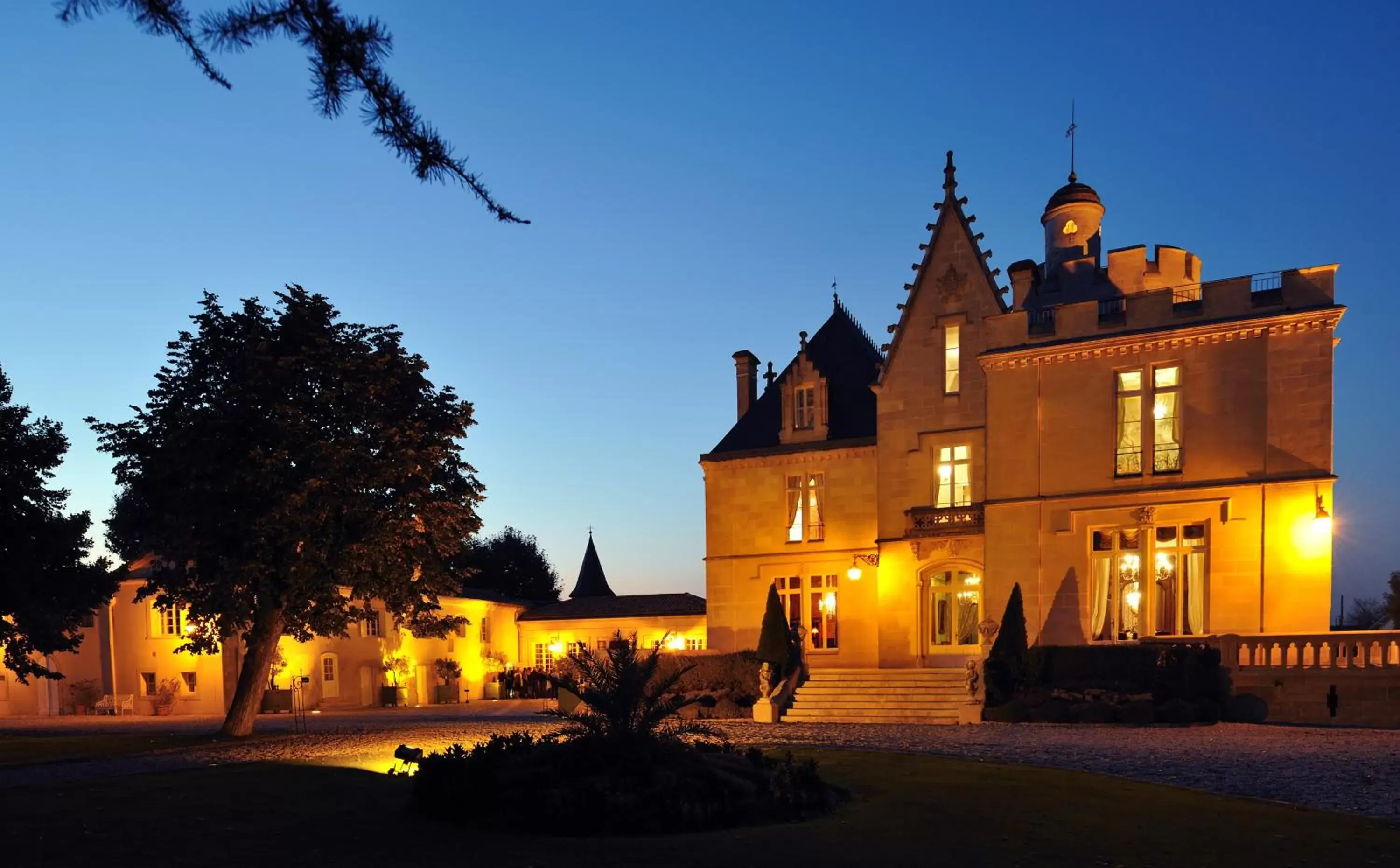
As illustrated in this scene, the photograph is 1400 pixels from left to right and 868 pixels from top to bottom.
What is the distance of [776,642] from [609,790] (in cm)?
1658

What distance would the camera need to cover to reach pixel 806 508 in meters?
32.7

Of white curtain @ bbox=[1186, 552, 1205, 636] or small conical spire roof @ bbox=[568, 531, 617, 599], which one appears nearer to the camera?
white curtain @ bbox=[1186, 552, 1205, 636]

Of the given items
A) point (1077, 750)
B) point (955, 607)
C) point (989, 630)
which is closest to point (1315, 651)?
point (989, 630)

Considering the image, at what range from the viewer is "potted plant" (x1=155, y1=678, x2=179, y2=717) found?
37875 mm

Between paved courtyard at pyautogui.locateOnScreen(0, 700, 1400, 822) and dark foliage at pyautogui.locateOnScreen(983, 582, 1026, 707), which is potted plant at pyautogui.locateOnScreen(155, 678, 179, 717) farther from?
dark foliage at pyautogui.locateOnScreen(983, 582, 1026, 707)

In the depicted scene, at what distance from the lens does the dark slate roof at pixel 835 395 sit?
3294 cm

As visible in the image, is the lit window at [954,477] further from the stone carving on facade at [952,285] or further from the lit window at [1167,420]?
the lit window at [1167,420]

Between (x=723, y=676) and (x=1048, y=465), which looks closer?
(x=1048, y=465)

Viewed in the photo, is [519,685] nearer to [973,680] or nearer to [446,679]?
[446,679]

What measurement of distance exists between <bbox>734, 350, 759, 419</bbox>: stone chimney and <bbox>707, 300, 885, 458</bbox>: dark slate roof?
36cm

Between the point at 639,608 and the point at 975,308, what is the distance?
72.2 feet

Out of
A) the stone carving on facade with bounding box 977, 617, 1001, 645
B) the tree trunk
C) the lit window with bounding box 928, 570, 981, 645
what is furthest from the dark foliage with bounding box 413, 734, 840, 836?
the lit window with bounding box 928, 570, 981, 645

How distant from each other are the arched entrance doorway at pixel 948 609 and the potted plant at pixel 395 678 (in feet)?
69.4

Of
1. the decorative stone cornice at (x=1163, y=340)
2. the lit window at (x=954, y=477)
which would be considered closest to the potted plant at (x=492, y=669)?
the lit window at (x=954, y=477)
